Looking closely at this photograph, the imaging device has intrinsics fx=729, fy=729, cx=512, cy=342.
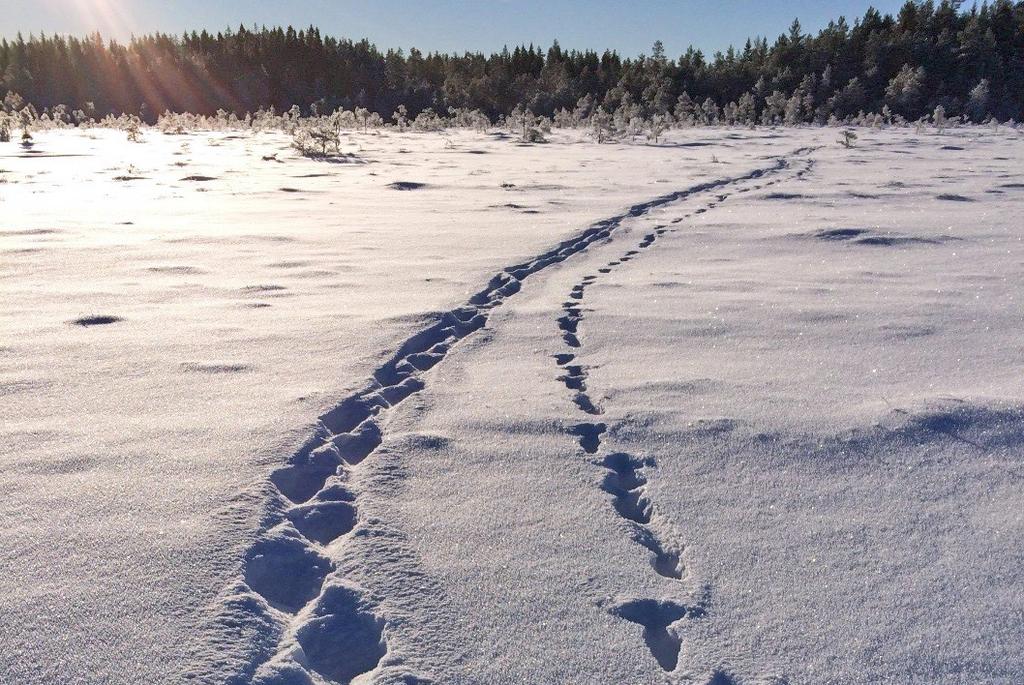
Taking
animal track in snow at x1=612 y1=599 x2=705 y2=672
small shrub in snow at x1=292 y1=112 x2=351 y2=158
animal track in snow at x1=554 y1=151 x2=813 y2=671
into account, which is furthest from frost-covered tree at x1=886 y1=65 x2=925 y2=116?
animal track in snow at x1=612 y1=599 x2=705 y2=672

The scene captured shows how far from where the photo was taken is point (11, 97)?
2488cm

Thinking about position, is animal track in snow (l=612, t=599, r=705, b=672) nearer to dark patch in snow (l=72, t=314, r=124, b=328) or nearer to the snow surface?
the snow surface

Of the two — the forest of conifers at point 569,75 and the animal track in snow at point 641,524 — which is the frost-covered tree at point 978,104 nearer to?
the forest of conifers at point 569,75

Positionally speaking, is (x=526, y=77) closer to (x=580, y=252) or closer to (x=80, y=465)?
(x=580, y=252)

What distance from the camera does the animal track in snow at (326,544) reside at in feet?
4.55

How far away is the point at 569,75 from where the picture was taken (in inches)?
1510

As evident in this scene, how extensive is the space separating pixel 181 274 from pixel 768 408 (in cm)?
324

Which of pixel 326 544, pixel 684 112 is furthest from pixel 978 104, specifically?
pixel 326 544

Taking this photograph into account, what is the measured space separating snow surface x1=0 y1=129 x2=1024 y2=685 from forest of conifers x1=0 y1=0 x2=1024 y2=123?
20224 mm

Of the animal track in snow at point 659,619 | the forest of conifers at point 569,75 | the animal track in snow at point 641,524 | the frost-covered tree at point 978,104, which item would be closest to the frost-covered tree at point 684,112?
the forest of conifers at point 569,75

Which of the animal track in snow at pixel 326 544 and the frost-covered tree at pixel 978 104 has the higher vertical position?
the frost-covered tree at pixel 978 104

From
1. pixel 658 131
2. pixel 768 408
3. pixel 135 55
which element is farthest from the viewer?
pixel 135 55

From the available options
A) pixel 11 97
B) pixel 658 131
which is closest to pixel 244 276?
pixel 658 131

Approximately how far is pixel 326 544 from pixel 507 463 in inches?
23.0
